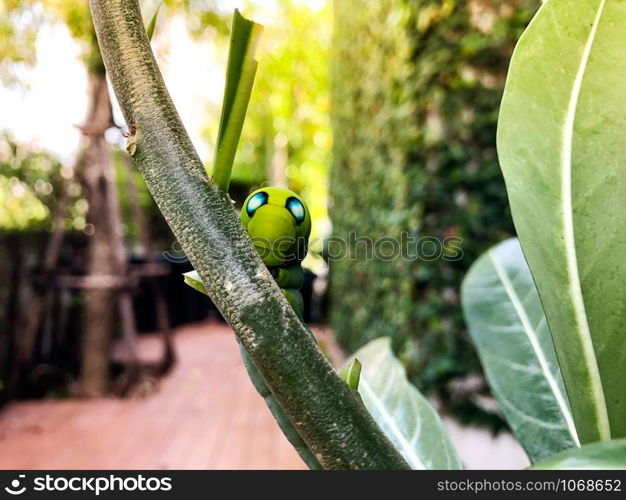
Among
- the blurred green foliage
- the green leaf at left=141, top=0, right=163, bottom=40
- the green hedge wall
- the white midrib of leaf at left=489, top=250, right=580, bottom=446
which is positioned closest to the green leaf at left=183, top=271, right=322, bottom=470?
the green leaf at left=141, top=0, right=163, bottom=40

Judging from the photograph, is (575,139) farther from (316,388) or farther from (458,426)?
(458,426)

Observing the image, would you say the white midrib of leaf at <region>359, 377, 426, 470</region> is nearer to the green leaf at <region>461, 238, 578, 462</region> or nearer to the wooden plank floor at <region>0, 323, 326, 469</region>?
the green leaf at <region>461, 238, 578, 462</region>

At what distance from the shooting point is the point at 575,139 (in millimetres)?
261

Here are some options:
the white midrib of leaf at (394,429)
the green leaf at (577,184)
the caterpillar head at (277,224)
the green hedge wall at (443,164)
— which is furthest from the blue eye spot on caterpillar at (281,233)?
the green hedge wall at (443,164)

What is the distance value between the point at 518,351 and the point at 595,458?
29cm

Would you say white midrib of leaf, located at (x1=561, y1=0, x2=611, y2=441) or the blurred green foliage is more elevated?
white midrib of leaf, located at (x1=561, y1=0, x2=611, y2=441)

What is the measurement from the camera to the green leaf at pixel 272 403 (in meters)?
0.23

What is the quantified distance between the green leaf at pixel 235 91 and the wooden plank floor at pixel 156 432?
228 cm

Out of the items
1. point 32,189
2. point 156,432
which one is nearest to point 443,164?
point 156,432

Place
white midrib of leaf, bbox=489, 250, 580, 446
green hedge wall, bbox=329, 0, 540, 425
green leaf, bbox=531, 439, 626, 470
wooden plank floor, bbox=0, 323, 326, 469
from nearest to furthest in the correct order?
green leaf, bbox=531, 439, 626, 470, white midrib of leaf, bbox=489, 250, 580, 446, green hedge wall, bbox=329, 0, 540, 425, wooden plank floor, bbox=0, 323, 326, 469

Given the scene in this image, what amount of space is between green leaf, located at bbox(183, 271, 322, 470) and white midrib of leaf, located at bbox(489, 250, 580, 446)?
245 mm

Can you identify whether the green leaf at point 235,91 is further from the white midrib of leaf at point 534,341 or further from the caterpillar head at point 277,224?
the white midrib of leaf at point 534,341

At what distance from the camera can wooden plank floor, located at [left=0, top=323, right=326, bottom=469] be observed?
2.66 m

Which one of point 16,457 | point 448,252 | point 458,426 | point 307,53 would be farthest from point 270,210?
point 307,53
